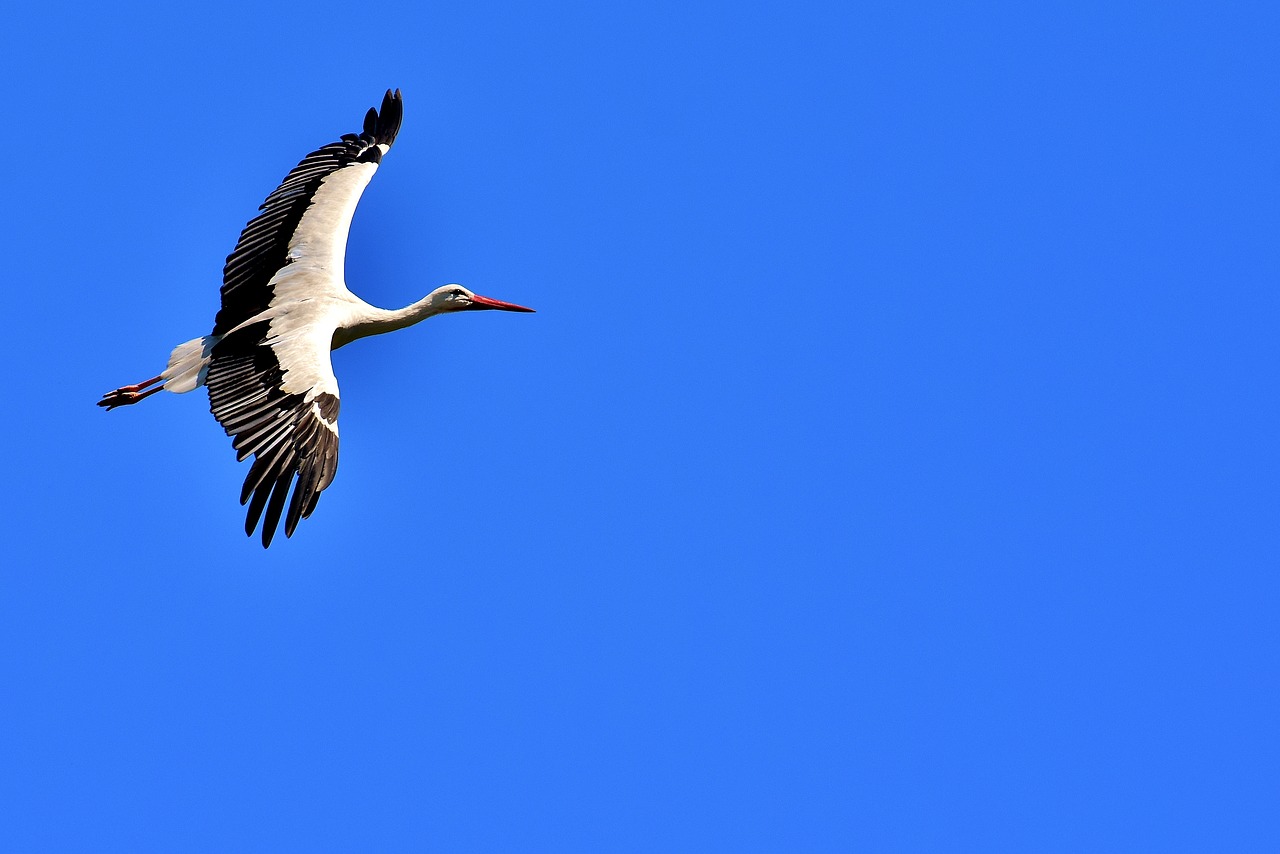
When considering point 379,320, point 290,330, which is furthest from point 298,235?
point 290,330

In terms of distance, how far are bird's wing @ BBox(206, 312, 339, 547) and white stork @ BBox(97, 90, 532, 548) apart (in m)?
0.01

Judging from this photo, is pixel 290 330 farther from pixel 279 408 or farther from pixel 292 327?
pixel 279 408

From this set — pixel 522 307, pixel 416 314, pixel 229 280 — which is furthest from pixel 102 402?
pixel 522 307

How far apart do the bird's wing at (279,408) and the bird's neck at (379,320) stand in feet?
1.57

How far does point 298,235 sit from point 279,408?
8.47 feet

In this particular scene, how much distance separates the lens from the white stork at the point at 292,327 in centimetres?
1273

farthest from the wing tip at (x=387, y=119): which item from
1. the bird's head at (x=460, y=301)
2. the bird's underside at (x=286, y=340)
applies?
the bird's head at (x=460, y=301)

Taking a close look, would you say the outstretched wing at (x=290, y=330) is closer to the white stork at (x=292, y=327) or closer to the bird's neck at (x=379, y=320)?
the white stork at (x=292, y=327)

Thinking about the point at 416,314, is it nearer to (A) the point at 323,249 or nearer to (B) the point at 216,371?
(A) the point at 323,249

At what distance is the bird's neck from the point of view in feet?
48.9

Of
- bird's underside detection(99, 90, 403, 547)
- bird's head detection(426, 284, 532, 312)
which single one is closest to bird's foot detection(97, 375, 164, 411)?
bird's underside detection(99, 90, 403, 547)

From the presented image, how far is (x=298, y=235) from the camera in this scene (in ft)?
49.9

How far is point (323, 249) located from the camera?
15.1m

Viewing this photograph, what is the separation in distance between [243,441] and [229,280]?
98.0 inches
